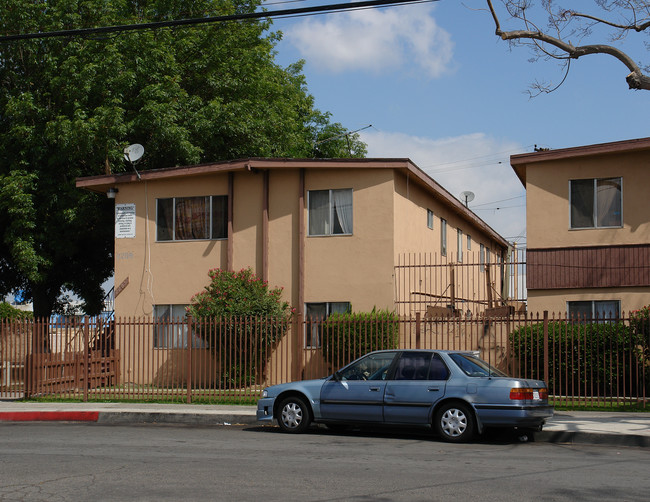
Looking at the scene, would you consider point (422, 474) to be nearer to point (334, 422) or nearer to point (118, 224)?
point (334, 422)

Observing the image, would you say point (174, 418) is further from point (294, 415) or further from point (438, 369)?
point (438, 369)

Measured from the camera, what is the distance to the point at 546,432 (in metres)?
12.8

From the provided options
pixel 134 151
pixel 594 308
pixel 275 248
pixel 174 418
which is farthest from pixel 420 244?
pixel 174 418

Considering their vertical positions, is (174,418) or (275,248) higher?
(275,248)

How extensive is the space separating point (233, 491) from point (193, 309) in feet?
43.9

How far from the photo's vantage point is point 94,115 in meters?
26.1

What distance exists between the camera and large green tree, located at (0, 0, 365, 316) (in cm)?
2591

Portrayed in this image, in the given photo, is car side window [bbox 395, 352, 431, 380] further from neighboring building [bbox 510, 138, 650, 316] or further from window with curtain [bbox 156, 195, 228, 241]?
window with curtain [bbox 156, 195, 228, 241]

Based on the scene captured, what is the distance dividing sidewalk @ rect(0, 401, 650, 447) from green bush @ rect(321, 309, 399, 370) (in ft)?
8.82

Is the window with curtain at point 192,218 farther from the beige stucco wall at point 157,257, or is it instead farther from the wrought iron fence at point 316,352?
the wrought iron fence at point 316,352

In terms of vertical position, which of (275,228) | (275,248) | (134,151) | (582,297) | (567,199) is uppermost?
(134,151)

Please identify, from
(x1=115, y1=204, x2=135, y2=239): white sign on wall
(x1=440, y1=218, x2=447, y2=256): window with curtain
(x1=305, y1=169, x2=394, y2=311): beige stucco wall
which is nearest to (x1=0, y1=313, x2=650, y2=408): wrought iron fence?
(x1=305, y1=169, x2=394, y2=311): beige stucco wall

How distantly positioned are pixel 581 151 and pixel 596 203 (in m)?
1.32

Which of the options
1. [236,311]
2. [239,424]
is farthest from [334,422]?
[236,311]
